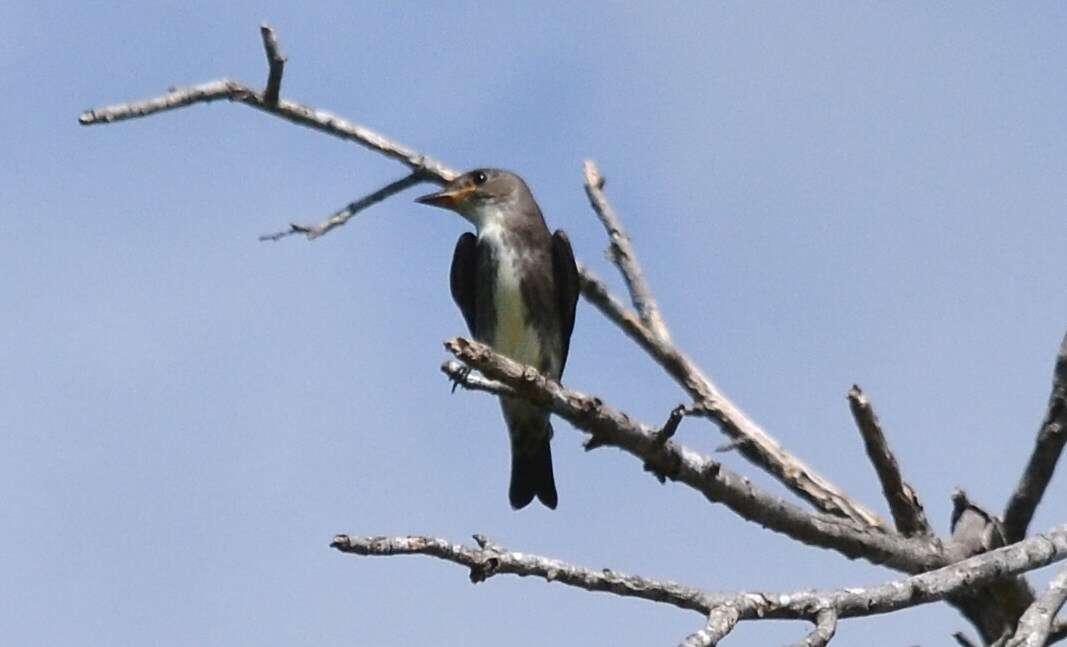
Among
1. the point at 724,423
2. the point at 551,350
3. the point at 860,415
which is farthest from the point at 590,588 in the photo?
the point at 551,350

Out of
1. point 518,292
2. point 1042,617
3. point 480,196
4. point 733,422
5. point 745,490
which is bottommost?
point 1042,617

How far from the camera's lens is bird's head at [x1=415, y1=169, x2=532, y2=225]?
29.4ft

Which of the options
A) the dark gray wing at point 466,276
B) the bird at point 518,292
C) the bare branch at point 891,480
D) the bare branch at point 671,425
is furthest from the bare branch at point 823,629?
the dark gray wing at point 466,276

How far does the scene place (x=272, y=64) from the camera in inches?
252

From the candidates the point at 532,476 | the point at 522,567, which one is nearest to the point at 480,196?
the point at 532,476

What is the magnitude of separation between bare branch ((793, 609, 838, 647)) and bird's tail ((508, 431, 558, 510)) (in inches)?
195

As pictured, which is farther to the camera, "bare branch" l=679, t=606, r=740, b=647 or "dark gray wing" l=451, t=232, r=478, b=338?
"dark gray wing" l=451, t=232, r=478, b=338

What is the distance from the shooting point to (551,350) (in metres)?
8.99

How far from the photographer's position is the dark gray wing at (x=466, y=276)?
9.21 m

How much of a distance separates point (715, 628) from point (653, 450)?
1009 millimetres

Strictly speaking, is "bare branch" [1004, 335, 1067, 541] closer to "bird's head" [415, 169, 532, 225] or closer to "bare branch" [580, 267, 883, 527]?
"bare branch" [580, 267, 883, 527]

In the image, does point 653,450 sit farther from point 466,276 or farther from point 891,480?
point 466,276

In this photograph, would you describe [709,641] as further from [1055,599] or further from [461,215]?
[461,215]

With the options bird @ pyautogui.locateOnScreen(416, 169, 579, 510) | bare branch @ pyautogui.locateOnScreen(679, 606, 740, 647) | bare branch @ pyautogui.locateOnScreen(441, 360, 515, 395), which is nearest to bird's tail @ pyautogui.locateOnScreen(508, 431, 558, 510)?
bird @ pyautogui.locateOnScreen(416, 169, 579, 510)
